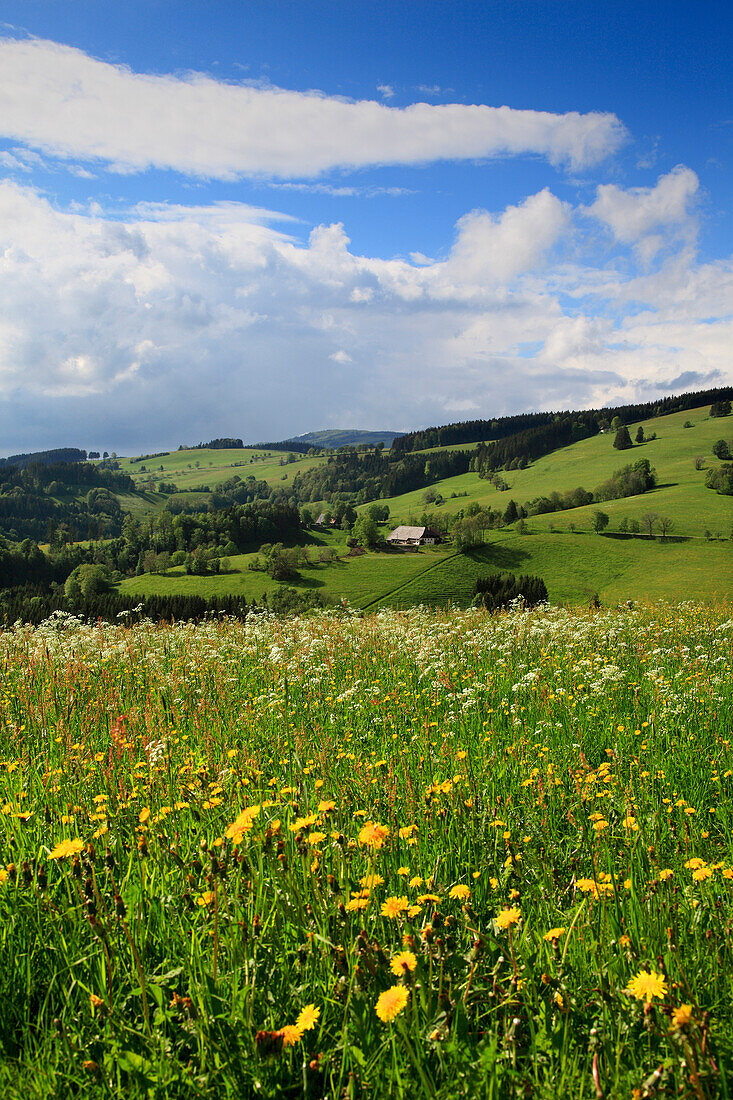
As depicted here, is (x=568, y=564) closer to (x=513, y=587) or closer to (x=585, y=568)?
(x=585, y=568)

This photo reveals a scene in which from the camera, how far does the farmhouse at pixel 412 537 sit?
126 metres

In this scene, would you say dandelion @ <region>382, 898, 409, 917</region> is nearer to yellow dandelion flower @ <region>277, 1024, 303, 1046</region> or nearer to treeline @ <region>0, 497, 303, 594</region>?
yellow dandelion flower @ <region>277, 1024, 303, 1046</region>

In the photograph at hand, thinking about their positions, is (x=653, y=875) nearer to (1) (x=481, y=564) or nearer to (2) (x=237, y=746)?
(2) (x=237, y=746)

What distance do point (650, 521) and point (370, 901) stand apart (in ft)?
347

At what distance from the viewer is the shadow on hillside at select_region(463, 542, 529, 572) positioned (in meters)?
87.8

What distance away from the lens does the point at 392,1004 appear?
196 centimetres

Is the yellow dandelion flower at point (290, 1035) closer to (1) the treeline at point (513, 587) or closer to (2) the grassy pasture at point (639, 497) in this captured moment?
(1) the treeline at point (513, 587)

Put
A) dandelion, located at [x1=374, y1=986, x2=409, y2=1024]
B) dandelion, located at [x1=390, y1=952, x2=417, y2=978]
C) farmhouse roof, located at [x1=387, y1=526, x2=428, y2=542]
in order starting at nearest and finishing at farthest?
1. dandelion, located at [x1=374, y1=986, x2=409, y2=1024]
2. dandelion, located at [x1=390, y1=952, x2=417, y2=978]
3. farmhouse roof, located at [x1=387, y1=526, x2=428, y2=542]

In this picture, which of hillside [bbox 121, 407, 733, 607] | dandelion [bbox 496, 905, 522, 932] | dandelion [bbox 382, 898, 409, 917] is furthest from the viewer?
hillside [bbox 121, 407, 733, 607]

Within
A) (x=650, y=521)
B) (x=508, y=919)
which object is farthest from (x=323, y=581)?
(x=508, y=919)

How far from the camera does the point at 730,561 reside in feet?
244

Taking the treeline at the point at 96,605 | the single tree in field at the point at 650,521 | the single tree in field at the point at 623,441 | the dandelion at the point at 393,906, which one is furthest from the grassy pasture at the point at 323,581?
the single tree in field at the point at 623,441

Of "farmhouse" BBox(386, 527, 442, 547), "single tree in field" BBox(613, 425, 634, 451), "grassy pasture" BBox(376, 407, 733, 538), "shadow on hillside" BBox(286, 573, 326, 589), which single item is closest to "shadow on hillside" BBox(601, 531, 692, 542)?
"grassy pasture" BBox(376, 407, 733, 538)

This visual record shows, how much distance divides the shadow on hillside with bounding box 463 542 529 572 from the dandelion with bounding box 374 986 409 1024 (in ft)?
281
